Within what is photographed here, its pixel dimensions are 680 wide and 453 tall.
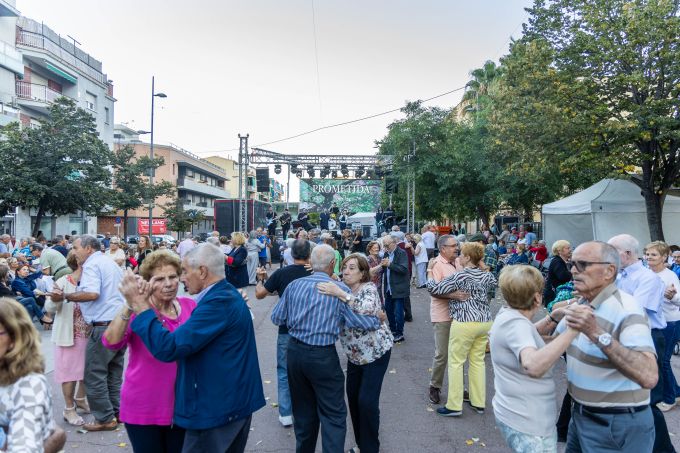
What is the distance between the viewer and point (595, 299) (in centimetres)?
261

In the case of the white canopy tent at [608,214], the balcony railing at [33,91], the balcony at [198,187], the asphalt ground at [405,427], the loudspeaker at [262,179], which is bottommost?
the asphalt ground at [405,427]

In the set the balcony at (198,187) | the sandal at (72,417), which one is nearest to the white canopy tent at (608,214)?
the sandal at (72,417)

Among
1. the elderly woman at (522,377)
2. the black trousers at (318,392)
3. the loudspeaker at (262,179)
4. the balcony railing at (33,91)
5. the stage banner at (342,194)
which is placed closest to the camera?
the elderly woman at (522,377)

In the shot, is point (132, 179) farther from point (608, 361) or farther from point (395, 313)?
point (608, 361)

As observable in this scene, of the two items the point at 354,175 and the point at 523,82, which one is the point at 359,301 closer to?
the point at 523,82

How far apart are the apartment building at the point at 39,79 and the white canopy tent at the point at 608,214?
20.1 m

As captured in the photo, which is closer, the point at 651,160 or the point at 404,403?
the point at 404,403

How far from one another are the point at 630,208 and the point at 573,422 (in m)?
15.6

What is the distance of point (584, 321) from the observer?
2.32 metres

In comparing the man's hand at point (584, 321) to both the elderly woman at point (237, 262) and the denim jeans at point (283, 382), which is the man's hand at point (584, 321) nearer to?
the denim jeans at point (283, 382)

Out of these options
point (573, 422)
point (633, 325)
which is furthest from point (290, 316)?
point (633, 325)

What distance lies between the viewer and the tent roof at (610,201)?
16.0 meters

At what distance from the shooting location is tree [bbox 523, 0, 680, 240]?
47.1 ft

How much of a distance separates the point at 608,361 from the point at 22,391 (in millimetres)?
2569
